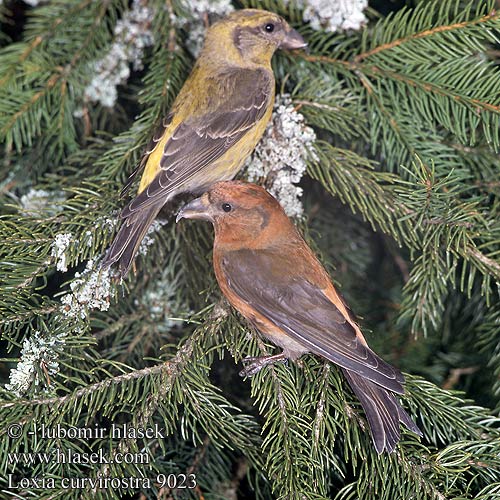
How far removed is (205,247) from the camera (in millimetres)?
2732

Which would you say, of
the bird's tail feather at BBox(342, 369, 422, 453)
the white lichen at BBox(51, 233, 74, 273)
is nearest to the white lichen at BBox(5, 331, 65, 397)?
the white lichen at BBox(51, 233, 74, 273)

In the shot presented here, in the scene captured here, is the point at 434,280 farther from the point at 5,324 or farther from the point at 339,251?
the point at 5,324

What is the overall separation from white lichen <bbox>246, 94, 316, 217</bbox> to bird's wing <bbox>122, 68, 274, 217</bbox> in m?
0.09

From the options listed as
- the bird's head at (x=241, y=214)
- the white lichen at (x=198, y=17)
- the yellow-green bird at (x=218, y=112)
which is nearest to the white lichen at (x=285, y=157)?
the yellow-green bird at (x=218, y=112)

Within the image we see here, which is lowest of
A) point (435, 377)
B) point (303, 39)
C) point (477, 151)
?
point (435, 377)

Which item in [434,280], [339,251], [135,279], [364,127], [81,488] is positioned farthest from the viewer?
[339,251]

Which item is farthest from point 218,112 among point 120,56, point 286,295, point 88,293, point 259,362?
point 259,362

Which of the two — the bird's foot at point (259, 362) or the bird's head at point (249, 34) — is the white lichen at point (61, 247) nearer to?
the bird's foot at point (259, 362)

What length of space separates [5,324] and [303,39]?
1.64 metres

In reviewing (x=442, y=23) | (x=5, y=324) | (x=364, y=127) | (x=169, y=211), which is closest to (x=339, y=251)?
(x=364, y=127)

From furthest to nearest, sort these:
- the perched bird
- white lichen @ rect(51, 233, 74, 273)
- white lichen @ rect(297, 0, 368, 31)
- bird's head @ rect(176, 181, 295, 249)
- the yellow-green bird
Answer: white lichen @ rect(297, 0, 368, 31)
the yellow-green bird
bird's head @ rect(176, 181, 295, 249)
white lichen @ rect(51, 233, 74, 273)
the perched bird

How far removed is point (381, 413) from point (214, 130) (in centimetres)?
133

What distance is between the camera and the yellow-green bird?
256cm

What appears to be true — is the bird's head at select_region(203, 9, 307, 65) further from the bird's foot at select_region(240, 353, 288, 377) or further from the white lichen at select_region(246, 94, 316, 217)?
the bird's foot at select_region(240, 353, 288, 377)
